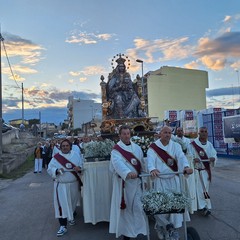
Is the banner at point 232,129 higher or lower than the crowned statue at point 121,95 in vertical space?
lower

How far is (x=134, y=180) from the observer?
5.88m

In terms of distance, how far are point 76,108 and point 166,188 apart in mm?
94247

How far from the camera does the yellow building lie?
8200cm

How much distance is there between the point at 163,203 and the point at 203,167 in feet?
12.0

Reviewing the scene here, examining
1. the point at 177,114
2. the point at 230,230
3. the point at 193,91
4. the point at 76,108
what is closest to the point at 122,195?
the point at 230,230

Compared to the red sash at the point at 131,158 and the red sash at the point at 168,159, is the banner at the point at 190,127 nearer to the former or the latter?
the red sash at the point at 131,158

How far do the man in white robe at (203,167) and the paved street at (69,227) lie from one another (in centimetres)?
28

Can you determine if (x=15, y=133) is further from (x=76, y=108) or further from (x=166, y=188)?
(x=76, y=108)

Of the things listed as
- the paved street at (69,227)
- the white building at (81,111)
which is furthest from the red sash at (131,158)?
the white building at (81,111)

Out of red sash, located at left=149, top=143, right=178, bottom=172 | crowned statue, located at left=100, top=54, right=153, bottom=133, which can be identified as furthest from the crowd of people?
crowned statue, located at left=100, top=54, right=153, bottom=133

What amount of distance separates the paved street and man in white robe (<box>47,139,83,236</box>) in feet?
1.31

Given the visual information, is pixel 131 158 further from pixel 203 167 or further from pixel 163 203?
pixel 203 167

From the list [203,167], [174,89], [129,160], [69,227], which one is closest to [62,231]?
[69,227]

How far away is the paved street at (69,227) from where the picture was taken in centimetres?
681
